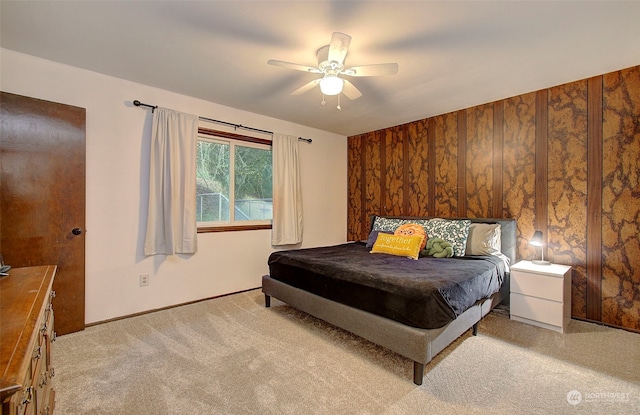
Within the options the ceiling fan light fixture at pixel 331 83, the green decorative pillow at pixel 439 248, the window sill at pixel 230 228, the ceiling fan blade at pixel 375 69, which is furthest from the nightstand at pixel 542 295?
the window sill at pixel 230 228

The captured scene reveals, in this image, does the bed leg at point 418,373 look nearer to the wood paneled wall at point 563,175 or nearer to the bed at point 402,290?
the bed at point 402,290

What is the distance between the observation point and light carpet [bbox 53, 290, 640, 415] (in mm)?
1659

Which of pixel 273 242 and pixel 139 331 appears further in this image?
pixel 273 242

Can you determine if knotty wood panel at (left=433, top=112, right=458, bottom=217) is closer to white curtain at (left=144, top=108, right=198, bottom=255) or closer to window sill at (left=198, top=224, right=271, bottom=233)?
window sill at (left=198, top=224, right=271, bottom=233)

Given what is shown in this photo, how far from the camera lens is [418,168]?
4168mm

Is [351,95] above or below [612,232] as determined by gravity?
above

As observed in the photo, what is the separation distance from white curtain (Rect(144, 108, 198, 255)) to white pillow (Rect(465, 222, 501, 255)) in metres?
3.19

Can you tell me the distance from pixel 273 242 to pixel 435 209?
2384mm

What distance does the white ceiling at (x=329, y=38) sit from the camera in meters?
1.84

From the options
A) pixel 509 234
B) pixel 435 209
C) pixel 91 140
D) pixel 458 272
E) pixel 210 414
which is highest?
pixel 91 140

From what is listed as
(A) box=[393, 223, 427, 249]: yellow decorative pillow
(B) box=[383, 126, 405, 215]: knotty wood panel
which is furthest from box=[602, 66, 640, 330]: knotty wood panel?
(B) box=[383, 126, 405, 215]: knotty wood panel

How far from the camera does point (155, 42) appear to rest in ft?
7.33

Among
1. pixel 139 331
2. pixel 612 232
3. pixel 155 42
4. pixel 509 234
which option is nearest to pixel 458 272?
pixel 509 234

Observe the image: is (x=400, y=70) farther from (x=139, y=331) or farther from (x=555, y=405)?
(x=139, y=331)
